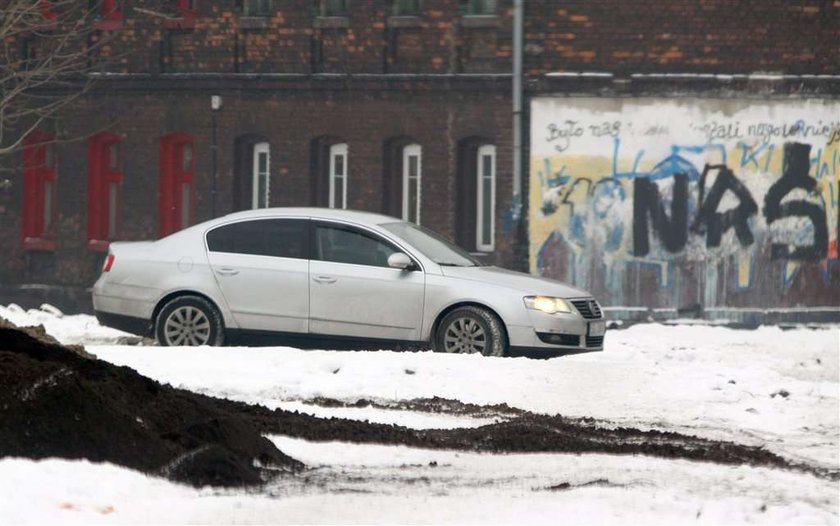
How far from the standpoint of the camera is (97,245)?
2783 centimetres

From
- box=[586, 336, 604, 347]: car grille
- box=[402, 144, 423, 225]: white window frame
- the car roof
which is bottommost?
box=[586, 336, 604, 347]: car grille

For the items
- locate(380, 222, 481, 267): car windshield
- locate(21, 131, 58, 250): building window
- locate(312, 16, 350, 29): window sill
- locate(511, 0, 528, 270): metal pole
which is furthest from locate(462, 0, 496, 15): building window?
locate(380, 222, 481, 267): car windshield

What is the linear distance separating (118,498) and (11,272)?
21381mm

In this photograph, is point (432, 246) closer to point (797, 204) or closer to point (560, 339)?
point (560, 339)

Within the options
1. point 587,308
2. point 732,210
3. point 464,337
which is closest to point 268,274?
point 464,337

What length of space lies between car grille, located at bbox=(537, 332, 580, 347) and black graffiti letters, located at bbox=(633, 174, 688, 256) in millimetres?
9369

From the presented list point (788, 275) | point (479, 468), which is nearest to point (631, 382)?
point (479, 468)

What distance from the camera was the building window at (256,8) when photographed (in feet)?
87.8

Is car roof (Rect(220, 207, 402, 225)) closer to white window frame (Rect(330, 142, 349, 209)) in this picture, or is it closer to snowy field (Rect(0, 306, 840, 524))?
snowy field (Rect(0, 306, 840, 524))

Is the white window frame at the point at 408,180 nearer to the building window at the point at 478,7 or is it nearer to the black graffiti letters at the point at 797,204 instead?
the building window at the point at 478,7

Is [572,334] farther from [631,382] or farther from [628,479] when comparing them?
[628,479]

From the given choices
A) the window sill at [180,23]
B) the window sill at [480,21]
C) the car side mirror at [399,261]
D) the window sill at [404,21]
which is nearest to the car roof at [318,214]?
the car side mirror at [399,261]

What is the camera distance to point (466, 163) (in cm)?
2575

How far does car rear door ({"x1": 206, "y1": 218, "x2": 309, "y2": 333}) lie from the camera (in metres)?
16.1
